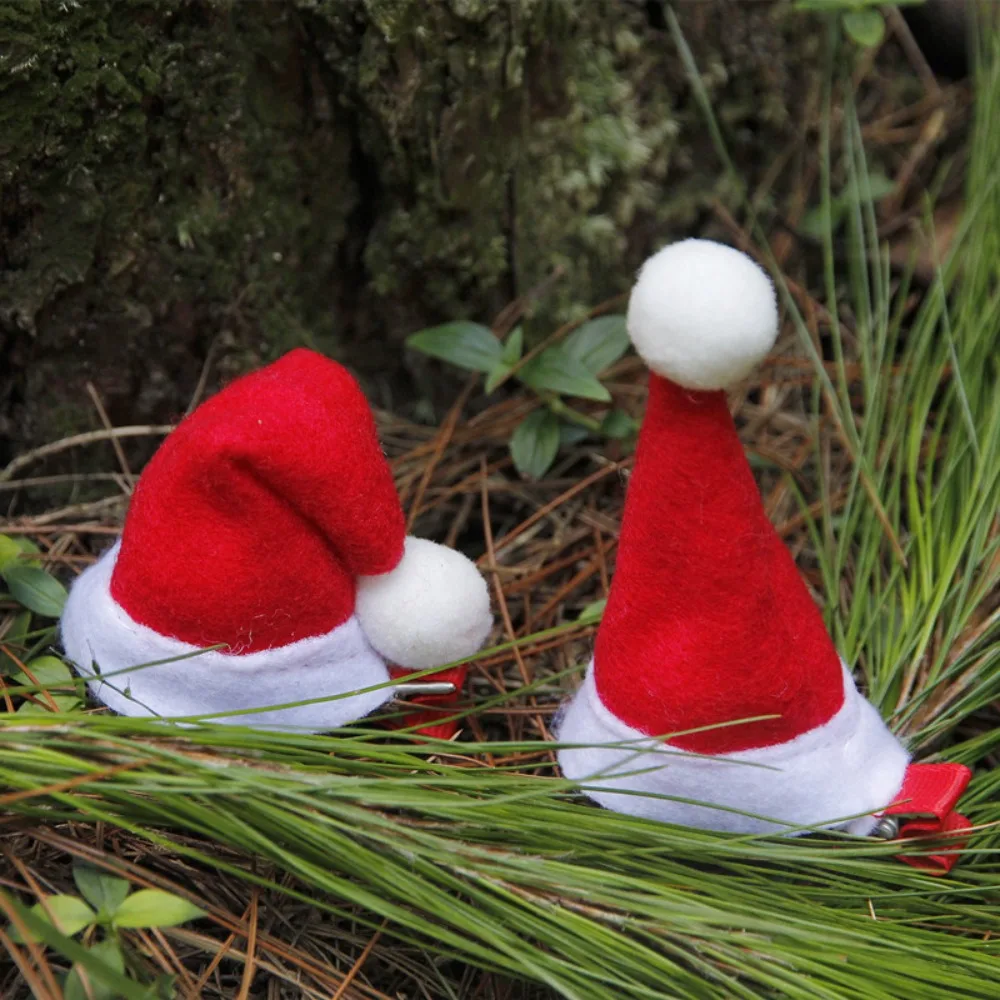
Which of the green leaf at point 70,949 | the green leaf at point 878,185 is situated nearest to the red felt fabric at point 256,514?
the green leaf at point 70,949

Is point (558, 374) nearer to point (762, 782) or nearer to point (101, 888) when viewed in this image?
point (762, 782)

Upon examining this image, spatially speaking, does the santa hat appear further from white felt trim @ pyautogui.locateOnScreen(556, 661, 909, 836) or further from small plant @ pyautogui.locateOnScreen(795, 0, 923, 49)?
small plant @ pyautogui.locateOnScreen(795, 0, 923, 49)

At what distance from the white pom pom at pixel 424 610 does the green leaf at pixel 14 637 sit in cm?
39

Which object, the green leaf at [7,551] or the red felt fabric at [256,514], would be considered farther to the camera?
the green leaf at [7,551]

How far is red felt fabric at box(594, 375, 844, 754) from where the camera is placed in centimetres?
107

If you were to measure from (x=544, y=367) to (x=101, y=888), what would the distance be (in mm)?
908

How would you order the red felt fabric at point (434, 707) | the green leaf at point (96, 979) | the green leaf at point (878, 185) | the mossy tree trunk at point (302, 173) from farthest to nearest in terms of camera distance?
the green leaf at point (878, 185), the mossy tree trunk at point (302, 173), the red felt fabric at point (434, 707), the green leaf at point (96, 979)

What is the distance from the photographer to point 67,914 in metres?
0.97

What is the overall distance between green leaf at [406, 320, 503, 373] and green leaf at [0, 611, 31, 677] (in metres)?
0.62

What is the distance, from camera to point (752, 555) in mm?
1097

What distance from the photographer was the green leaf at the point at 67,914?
0.96 meters

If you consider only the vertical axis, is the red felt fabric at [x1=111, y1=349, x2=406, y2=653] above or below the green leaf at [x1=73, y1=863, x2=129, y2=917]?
above

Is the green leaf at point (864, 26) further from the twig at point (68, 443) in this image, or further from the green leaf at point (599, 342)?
the twig at point (68, 443)

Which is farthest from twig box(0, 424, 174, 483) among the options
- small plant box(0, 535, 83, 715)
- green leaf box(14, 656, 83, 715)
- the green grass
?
the green grass
